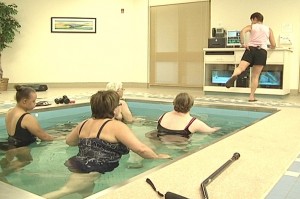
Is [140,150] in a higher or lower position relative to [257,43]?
lower

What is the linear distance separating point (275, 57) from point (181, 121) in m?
4.42

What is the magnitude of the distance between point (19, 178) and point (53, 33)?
24.0 ft

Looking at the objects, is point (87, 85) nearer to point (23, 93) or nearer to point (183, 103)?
point (23, 93)

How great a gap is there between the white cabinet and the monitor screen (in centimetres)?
28

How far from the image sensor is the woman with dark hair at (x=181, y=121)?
342 cm

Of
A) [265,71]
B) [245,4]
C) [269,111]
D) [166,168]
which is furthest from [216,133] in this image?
[245,4]

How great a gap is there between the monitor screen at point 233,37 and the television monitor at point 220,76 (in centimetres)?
64

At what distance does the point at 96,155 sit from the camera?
2.42m

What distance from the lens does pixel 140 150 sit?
2.46 meters

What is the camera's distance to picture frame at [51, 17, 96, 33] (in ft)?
30.4

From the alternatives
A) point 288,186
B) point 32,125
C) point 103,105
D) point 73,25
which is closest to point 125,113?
point 32,125

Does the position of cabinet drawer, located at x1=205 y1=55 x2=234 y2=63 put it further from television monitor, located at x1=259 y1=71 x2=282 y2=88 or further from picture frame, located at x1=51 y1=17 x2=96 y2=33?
picture frame, located at x1=51 y1=17 x2=96 y2=33

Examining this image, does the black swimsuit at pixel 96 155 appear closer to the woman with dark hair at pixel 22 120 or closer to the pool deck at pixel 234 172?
the pool deck at pixel 234 172

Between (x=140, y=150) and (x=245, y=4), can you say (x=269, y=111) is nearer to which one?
(x=140, y=150)
